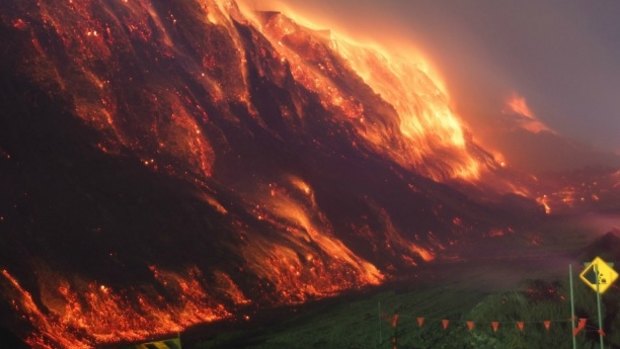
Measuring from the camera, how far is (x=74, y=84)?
139ft

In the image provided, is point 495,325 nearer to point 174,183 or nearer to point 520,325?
point 520,325

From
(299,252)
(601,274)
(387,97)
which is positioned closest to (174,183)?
(299,252)

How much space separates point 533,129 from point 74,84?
6961 inches

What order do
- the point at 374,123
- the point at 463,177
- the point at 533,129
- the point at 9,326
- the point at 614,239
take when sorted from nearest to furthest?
the point at 9,326 → the point at 614,239 → the point at 374,123 → the point at 463,177 → the point at 533,129

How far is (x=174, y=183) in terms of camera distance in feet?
139

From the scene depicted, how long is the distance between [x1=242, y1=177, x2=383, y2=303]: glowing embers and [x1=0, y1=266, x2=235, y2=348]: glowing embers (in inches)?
192

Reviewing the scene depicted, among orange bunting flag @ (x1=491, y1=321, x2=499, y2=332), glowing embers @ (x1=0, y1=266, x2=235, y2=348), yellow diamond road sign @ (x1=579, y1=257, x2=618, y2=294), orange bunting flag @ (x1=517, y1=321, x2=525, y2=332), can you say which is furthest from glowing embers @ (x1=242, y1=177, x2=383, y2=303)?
yellow diamond road sign @ (x1=579, y1=257, x2=618, y2=294)

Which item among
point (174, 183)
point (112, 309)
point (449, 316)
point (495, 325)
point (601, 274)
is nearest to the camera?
point (601, 274)

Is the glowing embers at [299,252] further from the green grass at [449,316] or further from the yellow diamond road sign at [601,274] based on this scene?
the yellow diamond road sign at [601,274]

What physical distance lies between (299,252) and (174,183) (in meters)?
11.6

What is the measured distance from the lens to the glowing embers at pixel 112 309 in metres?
28.3

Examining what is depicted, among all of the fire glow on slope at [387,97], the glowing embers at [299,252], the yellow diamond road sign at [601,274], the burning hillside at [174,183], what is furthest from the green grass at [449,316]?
the fire glow on slope at [387,97]

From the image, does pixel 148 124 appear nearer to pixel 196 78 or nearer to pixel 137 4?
pixel 196 78

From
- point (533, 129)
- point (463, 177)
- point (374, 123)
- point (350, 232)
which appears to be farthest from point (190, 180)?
point (533, 129)
